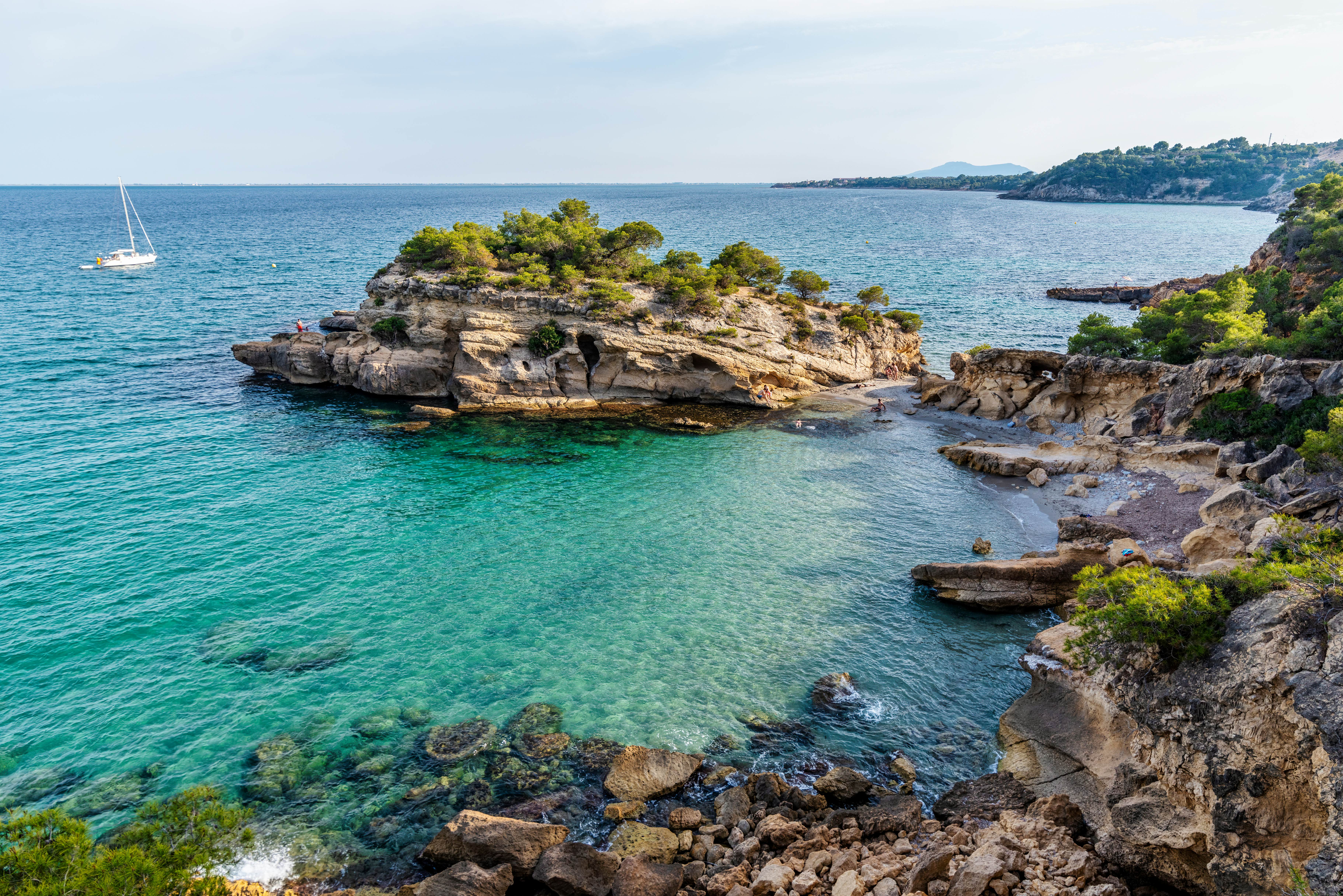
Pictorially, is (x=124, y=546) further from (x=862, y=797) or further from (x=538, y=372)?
(x=862, y=797)

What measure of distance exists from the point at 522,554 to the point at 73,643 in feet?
52.0

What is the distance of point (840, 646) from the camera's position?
2391 cm

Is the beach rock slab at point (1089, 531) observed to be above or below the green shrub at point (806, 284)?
below

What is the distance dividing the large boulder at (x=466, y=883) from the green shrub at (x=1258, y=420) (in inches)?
1347

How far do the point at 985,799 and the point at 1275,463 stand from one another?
23578 millimetres

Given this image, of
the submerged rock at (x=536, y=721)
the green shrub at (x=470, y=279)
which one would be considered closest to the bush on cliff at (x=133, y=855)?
the submerged rock at (x=536, y=721)

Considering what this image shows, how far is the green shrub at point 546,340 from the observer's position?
48312 millimetres

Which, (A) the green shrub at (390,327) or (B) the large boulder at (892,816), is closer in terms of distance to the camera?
(B) the large boulder at (892,816)

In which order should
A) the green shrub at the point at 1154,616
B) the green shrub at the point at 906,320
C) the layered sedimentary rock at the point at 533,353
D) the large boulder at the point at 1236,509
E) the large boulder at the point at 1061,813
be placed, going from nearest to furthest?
1. the green shrub at the point at 1154,616
2. the large boulder at the point at 1061,813
3. the large boulder at the point at 1236,509
4. the layered sedimentary rock at the point at 533,353
5. the green shrub at the point at 906,320

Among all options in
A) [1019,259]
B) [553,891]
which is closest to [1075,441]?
[553,891]

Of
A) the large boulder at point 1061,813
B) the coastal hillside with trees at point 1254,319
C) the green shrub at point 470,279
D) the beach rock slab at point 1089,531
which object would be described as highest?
the green shrub at point 470,279

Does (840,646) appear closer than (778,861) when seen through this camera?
No

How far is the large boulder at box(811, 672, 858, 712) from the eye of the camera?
21016mm

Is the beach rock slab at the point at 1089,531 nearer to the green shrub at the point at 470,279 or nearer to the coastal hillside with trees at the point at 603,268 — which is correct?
the coastal hillside with trees at the point at 603,268
